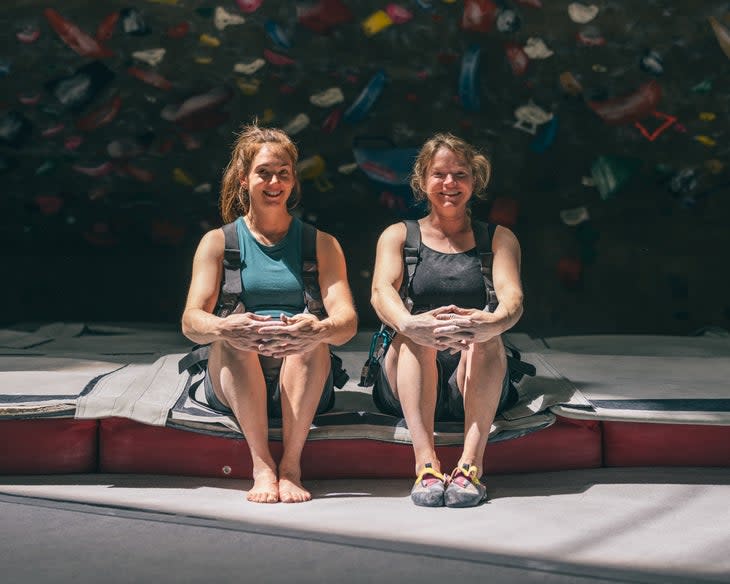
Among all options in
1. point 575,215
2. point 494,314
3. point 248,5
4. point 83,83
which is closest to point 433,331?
point 494,314

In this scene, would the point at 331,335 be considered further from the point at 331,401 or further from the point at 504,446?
the point at 504,446

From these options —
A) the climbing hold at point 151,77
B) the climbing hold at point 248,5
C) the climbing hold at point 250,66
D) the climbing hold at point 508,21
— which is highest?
the climbing hold at point 248,5

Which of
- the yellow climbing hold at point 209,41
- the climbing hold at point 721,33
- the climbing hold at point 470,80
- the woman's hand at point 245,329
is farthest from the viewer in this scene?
the yellow climbing hold at point 209,41

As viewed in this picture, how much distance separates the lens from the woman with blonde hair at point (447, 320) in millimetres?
3031

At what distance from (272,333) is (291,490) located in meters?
0.47

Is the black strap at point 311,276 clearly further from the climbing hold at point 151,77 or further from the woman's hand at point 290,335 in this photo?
the climbing hold at point 151,77

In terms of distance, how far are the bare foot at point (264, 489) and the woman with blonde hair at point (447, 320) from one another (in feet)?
1.34

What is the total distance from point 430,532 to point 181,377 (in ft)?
4.12

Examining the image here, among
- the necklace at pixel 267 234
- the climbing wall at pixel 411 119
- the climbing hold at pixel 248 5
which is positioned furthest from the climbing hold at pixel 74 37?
the necklace at pixel 267 234

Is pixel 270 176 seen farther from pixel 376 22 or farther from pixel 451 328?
pixel 376 22

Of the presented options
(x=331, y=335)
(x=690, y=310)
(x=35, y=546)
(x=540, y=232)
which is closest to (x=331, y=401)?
(x=331, y=335)

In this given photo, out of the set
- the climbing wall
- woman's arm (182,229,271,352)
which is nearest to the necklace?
woman's arm (182,229,271,352)

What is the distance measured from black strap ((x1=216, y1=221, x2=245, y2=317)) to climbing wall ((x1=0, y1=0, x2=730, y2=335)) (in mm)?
1938

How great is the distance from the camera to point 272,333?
3.00 metres
